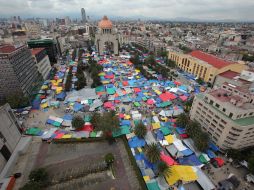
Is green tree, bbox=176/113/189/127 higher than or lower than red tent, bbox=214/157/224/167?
higher

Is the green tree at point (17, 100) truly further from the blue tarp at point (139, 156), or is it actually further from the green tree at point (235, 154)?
the green tree at point (235, 154)

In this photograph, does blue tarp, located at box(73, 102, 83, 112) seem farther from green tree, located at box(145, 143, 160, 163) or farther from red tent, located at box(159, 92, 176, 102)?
red tent, located at box(159, 92, 176, 102)

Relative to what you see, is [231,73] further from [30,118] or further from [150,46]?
[30,118]

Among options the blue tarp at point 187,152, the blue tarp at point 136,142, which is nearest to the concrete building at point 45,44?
the blue tarp at point 136,142

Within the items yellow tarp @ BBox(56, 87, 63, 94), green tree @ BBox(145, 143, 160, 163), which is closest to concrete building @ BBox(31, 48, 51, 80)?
yellow tarp @ BBox(56, 87, 63, 94)

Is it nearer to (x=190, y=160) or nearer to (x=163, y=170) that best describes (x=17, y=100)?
(x=163, y=170)

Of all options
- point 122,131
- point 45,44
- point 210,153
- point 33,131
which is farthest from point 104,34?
point 210,153
